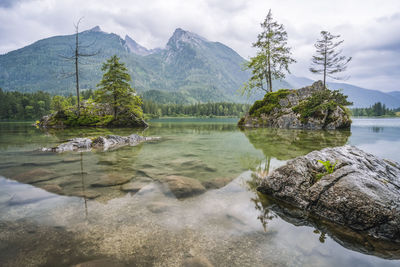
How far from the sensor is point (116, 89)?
30.9 m

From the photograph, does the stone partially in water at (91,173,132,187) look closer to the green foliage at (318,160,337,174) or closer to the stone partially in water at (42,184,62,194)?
the stone partially in water at (42,184,62,194)

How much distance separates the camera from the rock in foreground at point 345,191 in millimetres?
3705

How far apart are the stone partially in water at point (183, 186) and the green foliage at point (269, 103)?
97.9 ft

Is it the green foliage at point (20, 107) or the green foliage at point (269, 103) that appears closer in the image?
the green foliage at point (269, 103)

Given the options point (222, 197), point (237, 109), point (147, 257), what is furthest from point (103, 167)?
point (237, 109)

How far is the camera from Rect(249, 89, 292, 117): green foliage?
33.0 meters

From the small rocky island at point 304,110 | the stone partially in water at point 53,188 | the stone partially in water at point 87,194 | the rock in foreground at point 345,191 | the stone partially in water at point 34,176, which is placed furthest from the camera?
the small rocky island at point 304,110

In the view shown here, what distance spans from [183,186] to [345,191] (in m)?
4.12

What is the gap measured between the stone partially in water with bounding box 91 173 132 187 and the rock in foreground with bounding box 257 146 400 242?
4.48 m

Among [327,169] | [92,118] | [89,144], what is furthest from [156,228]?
[92,118]

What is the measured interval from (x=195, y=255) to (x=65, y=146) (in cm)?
1303

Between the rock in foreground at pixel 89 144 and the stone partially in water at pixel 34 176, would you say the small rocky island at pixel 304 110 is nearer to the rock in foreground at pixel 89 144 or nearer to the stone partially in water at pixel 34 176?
the rock in foreground at pixel 89 144

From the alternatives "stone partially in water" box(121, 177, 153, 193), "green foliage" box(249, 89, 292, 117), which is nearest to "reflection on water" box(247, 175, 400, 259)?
"stone partially in water" box(121, 177, 153, 193)

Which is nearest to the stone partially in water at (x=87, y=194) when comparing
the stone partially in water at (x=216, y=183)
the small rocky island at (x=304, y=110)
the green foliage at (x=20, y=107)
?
the stone partially in water at (x=216, y=183)
